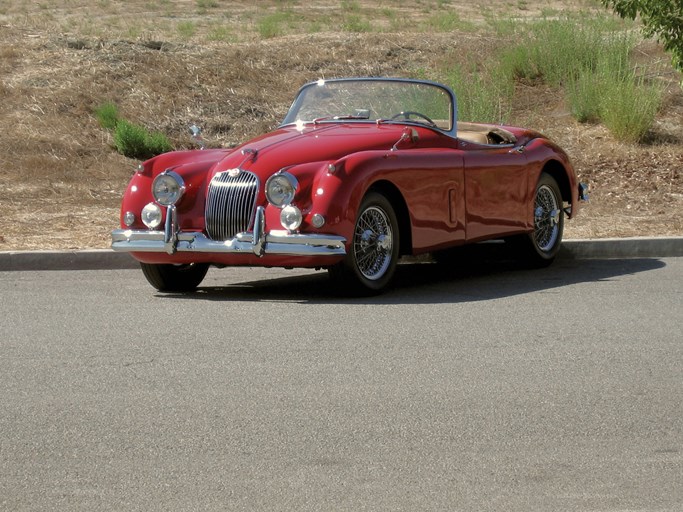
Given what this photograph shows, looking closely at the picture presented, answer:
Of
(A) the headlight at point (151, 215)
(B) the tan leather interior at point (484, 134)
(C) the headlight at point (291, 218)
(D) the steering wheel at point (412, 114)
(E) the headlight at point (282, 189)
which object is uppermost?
(D) the steering wheel at point (412, 114)

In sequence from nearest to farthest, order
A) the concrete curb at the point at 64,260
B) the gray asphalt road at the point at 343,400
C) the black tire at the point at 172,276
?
the gray asphalt road at the point at 343,400
the black tire at the point at 172,276
the concrete curb at the point at 64,260

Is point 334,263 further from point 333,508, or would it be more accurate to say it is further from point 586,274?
point 333,508

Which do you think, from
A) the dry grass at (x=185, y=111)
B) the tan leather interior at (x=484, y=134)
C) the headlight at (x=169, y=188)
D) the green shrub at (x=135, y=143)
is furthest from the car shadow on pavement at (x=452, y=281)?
the green shrub at (x=135, y=143)

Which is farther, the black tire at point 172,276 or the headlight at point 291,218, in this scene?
the black tire at point 172,276

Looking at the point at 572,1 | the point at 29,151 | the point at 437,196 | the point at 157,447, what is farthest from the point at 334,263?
the point at 572,1

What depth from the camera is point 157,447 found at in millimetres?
5461

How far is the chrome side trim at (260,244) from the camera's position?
372 inches

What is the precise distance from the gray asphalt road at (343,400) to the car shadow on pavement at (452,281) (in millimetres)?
80

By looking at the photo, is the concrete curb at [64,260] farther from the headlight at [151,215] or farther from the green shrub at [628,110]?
the green shrub at [628,110]

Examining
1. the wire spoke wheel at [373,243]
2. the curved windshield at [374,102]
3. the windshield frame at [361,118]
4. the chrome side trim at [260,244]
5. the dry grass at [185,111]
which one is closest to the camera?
the chrome side trim at [260,244]

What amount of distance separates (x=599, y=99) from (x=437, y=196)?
31.1 feet

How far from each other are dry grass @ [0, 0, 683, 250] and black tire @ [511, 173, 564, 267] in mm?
1385

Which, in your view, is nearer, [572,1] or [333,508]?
[333,508]

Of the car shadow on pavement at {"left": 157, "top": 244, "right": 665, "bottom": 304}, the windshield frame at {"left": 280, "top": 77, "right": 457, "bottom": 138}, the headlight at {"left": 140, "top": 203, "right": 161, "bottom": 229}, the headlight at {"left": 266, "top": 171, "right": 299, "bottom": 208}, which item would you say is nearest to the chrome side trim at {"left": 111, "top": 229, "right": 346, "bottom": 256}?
the headlight at {"left": 140, "top": 203, "right": 161, "bottom": 229}
